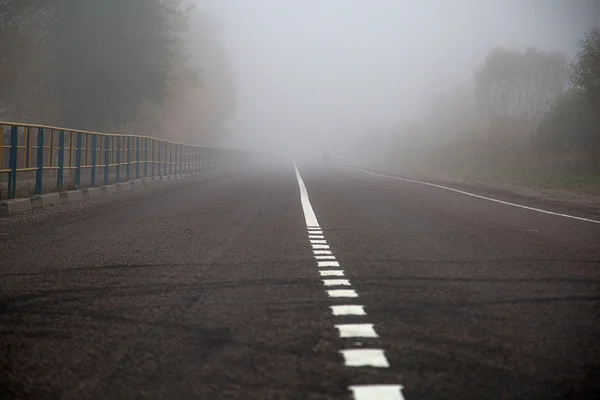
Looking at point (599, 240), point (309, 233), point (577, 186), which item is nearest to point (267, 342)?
point (309, 233)

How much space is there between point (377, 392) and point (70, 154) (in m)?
14.8

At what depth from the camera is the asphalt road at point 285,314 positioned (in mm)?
2878

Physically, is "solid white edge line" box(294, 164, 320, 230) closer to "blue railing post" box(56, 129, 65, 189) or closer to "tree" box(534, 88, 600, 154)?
"blue railing post" box(56, 129, 65, 189)

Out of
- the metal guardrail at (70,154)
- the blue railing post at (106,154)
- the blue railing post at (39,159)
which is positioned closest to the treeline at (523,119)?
the metal guardrail at (70,154)

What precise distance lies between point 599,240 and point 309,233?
12.2 ft

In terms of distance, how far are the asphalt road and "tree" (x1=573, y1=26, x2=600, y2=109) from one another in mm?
21509

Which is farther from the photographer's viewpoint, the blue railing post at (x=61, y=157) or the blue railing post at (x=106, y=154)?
the blue railing post at (x=106, y=154)

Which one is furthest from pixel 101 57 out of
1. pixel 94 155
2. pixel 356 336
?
pixel 356 336

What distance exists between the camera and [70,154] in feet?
52.4

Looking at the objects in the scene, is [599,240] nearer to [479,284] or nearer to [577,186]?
[479,284]

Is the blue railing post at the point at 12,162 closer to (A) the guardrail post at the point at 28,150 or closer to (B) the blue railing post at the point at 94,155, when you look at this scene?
(A) the guardrail post at the point at 28,150

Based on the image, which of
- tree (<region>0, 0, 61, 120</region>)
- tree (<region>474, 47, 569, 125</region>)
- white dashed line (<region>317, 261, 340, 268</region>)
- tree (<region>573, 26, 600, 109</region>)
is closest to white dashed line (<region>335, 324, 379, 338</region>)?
white dashed line (<region>317, 261, 340, 268</region>)

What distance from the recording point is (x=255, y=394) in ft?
8.91

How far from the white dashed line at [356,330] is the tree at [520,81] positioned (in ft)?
148
